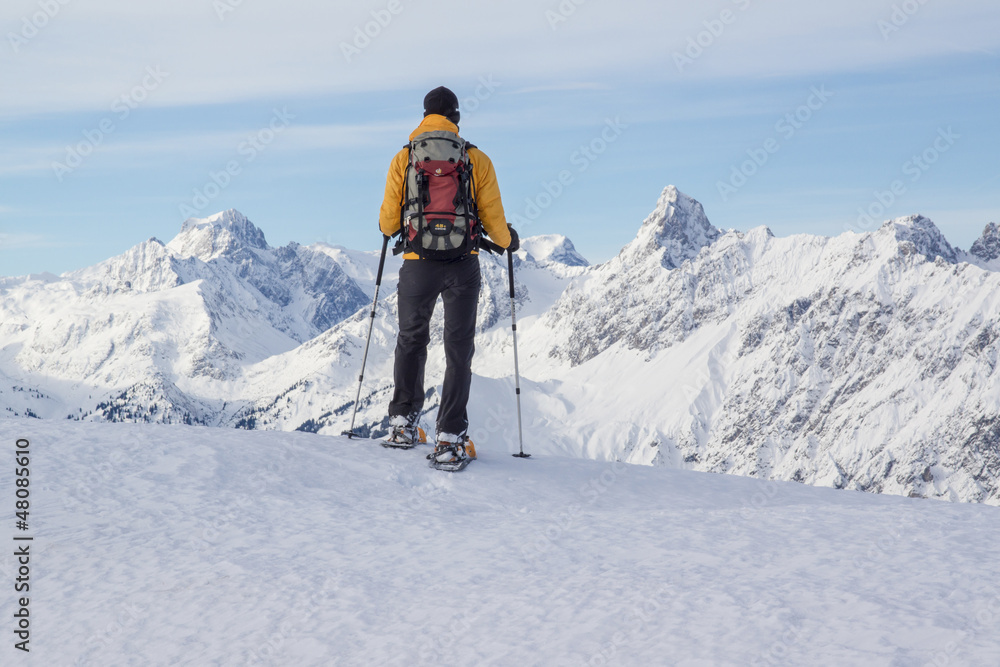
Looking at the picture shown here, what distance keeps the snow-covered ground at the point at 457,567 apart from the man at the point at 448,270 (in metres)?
0.83

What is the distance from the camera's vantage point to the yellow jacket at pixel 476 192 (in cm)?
869

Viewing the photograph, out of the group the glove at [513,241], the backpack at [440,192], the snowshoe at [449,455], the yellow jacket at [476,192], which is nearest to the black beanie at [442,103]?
the yellow jacket at [476,192]

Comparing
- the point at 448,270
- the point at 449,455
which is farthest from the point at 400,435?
the point at 448,270

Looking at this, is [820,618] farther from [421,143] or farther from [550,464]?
[421,143]

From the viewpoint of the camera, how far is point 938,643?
4555mm

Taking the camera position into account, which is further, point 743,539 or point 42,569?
point 743,539

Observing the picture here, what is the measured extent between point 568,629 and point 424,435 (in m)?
5.66

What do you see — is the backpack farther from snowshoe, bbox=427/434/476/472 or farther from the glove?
snowshoe, bbox=427/434/476/472

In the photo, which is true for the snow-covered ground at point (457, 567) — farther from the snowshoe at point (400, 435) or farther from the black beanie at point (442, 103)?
the black beanie at point (442, 103)

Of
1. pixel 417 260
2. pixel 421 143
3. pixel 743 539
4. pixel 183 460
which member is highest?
pixel 421 143

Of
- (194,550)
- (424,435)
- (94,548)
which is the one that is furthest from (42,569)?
(424,435)

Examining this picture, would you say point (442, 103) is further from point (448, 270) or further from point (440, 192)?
point (448, 270)

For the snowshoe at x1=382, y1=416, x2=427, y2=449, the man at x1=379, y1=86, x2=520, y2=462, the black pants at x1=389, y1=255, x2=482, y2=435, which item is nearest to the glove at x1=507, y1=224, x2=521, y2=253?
the man at x1=379, y1=86, x2=520, y2=462

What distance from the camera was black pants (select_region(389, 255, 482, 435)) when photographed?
29.1 ft
